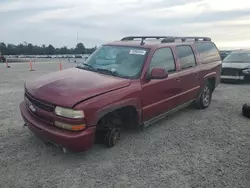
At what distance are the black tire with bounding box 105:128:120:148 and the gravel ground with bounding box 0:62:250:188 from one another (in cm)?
11

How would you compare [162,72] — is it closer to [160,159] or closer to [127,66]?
[127,66]

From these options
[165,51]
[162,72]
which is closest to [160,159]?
[162,72]

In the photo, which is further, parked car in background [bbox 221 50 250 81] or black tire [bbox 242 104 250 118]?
parked car in background [bbox 221 50 250 81]

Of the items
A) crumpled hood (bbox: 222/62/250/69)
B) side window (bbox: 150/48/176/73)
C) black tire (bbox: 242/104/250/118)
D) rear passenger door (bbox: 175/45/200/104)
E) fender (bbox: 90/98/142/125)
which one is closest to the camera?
fender (bbox: 90/98/142/125)

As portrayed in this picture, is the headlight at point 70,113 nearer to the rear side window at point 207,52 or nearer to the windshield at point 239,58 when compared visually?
the rear side window at point 207,52

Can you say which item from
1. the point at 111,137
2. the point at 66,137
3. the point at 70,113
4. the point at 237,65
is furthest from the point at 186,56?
the point at 237,65

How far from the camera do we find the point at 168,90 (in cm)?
491

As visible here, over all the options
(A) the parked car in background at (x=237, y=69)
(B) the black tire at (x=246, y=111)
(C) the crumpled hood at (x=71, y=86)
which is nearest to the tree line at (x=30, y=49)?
(A) the parked car in background at (x=237, y=69)

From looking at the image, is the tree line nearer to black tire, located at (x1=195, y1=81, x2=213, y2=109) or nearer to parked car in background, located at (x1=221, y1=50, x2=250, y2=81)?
parked car in background, located at (x1=221, y1=50, x2=250, y2=81)

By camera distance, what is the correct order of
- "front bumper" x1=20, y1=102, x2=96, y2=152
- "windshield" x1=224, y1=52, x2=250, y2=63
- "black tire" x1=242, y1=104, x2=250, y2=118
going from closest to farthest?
"front bumper" x1=20, y1=102, x2=96, y2=152 → "black tire" x1=242, y1=104, x2=250, y2=118 → "windshield" x1=224, y1=52, x2=250, y2=63

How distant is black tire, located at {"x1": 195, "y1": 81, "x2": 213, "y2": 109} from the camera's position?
20.9 ft

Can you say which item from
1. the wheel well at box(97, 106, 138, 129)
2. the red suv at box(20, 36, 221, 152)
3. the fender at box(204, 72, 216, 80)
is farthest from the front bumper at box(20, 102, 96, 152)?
the fender at box(204, 72, 216, 80)

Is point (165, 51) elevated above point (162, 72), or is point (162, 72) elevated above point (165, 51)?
point (165, 51)

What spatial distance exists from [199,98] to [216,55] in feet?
5.55
